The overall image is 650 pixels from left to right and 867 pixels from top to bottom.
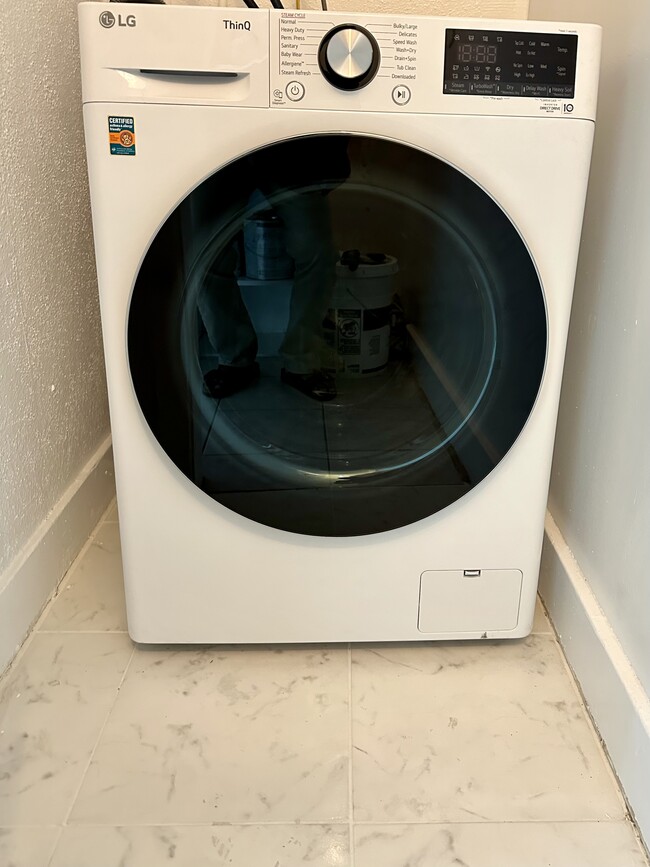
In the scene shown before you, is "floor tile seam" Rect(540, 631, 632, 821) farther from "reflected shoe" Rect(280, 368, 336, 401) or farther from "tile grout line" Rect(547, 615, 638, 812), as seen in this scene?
"reflected shoe" Rect(280, 368, 336, 401)

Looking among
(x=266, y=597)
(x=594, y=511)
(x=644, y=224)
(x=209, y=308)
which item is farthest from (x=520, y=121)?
(x=266, y=597)

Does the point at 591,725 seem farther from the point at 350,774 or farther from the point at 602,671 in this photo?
the point at 350,774

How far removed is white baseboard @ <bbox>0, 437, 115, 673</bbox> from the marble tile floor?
0.04 m

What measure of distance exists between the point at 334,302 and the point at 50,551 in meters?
0.64

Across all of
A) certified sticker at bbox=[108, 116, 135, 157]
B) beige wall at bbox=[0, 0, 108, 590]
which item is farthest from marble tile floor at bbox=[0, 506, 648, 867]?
certified sticker at bbox=[108, 116, 135, 157]

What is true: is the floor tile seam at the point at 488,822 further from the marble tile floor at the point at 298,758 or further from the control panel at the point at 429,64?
the control panel at the point at 429,64

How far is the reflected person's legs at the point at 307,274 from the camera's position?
2.73 feet

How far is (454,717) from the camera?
3.10 ft

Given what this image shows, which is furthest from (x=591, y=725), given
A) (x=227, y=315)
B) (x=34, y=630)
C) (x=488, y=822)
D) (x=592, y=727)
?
(x=34, y=630)

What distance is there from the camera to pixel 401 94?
810 millimetres

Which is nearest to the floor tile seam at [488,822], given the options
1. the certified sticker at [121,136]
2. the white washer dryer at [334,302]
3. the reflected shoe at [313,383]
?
the white washer dryer at [334,302]

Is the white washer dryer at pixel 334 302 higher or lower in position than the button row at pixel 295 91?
lower

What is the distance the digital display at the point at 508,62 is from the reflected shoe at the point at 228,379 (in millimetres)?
406

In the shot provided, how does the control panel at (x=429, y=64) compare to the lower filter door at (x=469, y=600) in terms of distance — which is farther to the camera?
the lower filter door at (x=469, y=600)
